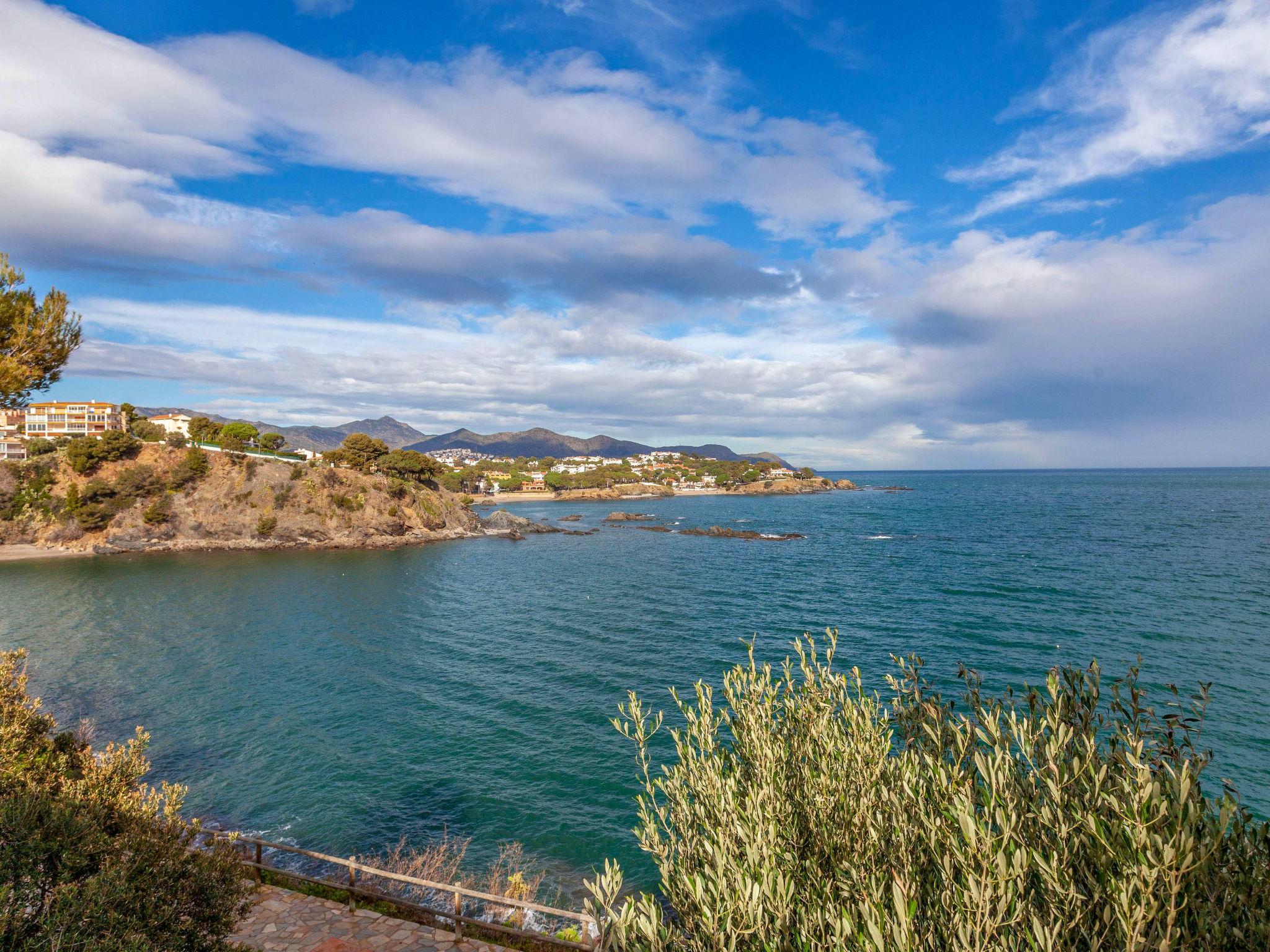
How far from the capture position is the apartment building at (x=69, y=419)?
133500mm

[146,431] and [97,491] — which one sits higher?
[146,431]

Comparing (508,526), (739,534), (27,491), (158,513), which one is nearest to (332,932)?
(158,513)

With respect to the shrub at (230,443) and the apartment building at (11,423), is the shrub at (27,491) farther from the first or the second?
the apartment building at (11,423)

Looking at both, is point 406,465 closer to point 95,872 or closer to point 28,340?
point 28,340

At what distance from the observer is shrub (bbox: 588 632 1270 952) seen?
578 cm

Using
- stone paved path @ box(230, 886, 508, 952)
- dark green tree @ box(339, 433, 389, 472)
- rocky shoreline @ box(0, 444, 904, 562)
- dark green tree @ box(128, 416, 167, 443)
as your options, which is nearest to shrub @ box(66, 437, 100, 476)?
rocky shoreline @ box(0, 444, 904, 562)

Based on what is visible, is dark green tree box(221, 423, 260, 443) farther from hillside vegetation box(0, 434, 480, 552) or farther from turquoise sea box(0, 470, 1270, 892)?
turquoise sea box(0, 470, 1270, 892)

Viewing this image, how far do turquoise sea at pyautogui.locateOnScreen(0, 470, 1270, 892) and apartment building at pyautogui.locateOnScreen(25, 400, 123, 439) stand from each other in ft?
300

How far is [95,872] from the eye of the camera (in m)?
7.98

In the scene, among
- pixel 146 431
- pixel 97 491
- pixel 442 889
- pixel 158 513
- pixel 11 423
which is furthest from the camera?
pixel 11 423

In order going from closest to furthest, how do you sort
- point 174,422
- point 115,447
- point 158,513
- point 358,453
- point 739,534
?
point 158,513, point 115,447, point 739,534, point 358,453, point 174,422

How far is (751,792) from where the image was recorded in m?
8.57

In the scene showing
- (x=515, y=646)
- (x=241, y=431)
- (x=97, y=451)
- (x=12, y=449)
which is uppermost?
(x=241, y=431)

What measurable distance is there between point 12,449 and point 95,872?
150118 millimetres
